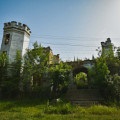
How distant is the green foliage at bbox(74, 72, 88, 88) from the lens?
75.3ft

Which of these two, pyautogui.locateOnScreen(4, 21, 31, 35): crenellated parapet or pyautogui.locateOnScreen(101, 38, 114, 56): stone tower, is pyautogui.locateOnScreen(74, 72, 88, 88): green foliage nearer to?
pyautogui.locateOnScreen(101, 38, 114, 56): stone tower

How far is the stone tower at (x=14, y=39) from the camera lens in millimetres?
25094

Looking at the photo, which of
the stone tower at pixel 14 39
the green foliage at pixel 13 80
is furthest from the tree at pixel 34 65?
the stone tower at pixel 14 39

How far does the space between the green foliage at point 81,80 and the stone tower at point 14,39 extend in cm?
752

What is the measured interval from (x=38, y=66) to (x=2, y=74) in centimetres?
422

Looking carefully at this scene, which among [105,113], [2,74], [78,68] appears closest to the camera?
[105,113]

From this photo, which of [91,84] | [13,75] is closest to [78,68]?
[91,84]

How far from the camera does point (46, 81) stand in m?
23.4

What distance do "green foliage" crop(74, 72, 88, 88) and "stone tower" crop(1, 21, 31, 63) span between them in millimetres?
7523

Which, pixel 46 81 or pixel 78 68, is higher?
pixel 78 68

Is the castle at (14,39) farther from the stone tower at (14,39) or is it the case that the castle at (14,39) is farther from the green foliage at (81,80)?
the green foliage at (81,80)

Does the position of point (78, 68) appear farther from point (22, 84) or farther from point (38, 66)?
point (22, 84)

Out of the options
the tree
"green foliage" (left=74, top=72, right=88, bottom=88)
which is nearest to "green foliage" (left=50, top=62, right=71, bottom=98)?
the tree

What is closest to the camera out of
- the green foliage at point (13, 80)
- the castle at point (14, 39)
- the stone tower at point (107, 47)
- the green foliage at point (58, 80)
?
the green foliage at point (58, 80)
